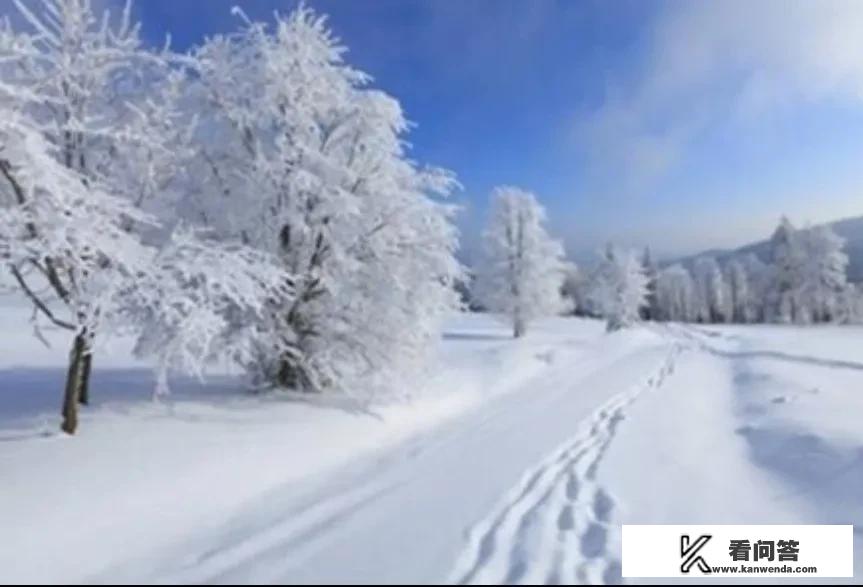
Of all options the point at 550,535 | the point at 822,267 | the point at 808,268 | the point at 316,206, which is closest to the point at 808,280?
the point at 808,268

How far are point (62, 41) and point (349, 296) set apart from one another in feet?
20.5

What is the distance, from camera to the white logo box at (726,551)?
531cm

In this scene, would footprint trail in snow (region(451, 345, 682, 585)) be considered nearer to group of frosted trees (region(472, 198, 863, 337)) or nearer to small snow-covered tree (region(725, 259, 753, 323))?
group of frosted trees (region(472, 198, 863, 337))

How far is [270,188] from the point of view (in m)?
12.3

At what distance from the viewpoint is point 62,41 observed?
9.66 metres

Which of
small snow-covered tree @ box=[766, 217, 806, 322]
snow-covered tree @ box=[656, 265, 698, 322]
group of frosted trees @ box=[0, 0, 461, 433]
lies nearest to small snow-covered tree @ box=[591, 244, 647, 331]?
small snow-covered tree @ box=[766, 217, 806, 322]

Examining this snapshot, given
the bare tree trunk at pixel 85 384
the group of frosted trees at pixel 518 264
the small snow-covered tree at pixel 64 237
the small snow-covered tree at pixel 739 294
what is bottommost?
the bare tree trunk at pixel 85 384

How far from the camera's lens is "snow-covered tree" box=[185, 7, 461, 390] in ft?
40.9

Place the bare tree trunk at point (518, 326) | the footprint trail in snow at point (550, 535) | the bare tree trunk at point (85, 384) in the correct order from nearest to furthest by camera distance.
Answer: the footprint trail in snow at point (550, 535)
the bare tree trunk at point (85, 384)
the bare tree trunk at point (518, 326)

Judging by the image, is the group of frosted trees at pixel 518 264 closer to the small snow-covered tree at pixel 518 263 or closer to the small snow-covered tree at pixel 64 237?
the small snow-covered tree at pixel 518 263

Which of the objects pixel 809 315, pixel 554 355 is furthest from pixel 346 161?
pixel 809 315

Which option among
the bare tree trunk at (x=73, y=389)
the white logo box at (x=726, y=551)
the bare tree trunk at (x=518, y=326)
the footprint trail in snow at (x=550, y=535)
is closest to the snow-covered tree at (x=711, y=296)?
the bare tree trunk at (x=518, y=326)

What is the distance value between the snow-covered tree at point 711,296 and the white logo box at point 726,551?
110m

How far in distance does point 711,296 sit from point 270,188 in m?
112
